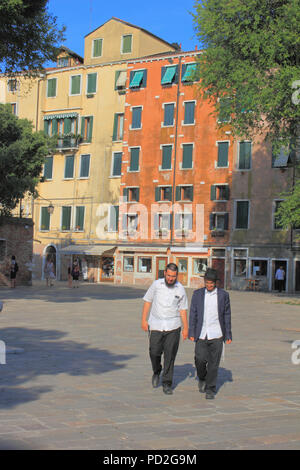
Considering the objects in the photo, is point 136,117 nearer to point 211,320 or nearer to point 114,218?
point 114,218

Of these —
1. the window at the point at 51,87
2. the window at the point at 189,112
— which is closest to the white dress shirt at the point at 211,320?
the window at the point at 189,112

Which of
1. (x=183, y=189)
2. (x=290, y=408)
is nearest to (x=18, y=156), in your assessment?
(x=183, y=189)

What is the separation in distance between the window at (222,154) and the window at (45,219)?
52.9 ft

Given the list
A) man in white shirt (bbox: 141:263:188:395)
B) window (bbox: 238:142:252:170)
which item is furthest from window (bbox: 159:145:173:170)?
man in white shirt (bbox: 141:263:188:395)

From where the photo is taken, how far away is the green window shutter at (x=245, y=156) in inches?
1966

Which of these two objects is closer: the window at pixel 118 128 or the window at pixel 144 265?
the window at pixel 144 265

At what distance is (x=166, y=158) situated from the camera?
5419 centimetres

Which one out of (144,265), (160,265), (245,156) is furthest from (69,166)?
(245,156)

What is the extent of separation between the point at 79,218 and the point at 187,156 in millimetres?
10715

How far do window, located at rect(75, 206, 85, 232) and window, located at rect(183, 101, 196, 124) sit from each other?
434 inches

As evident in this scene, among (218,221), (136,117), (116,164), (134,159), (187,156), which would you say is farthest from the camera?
(116,164)

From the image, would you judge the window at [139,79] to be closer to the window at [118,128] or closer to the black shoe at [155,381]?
the window at [118,128]

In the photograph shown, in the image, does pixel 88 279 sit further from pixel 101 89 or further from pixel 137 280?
pixel 101 89

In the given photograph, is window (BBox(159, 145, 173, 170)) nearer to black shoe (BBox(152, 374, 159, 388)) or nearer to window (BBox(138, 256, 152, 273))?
window (BBox(138, 256, 152, 273))
